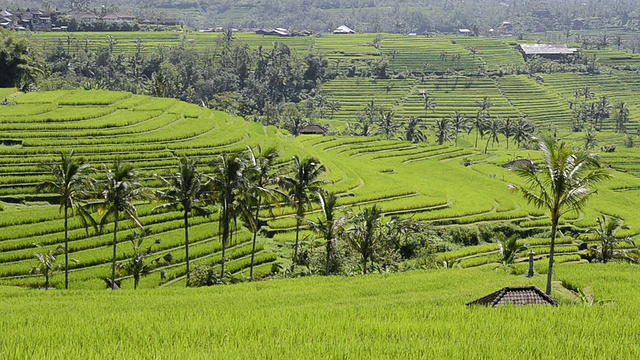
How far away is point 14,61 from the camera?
223 ft

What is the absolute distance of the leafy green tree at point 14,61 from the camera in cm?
6625

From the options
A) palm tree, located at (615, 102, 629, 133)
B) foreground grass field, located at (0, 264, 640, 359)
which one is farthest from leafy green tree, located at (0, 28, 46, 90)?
palm tree, located at (615, 102, 629, 133)

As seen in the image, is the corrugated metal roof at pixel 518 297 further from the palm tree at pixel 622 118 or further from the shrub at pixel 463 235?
the palm tree at pixel 622 118

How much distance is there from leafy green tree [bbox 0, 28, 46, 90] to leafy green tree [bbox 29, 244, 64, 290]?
41.7 meters

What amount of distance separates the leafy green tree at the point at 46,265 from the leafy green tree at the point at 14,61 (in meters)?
41.7

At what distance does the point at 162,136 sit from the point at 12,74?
93.2 feet

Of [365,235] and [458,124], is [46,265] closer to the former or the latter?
[365,235]

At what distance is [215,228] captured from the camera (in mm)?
39250

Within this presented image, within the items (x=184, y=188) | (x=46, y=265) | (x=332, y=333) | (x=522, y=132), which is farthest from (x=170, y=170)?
(x=522, y=132)

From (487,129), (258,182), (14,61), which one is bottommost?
(487,129)

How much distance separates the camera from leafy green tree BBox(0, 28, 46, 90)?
217 feet

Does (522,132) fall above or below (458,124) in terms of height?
above

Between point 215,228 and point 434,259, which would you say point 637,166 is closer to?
point 434,259

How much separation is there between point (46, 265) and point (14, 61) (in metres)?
45.6
